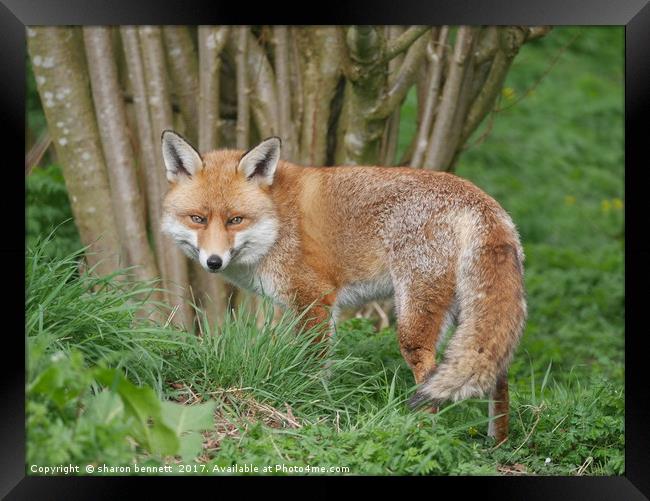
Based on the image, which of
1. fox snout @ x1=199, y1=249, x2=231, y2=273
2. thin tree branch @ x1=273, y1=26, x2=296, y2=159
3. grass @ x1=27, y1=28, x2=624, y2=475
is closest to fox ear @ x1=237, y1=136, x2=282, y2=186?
fox snout @ x1=199, y1=249, x2=231, y2=273

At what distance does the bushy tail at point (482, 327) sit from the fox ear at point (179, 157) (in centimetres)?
187

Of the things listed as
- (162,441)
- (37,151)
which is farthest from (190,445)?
(37,151)

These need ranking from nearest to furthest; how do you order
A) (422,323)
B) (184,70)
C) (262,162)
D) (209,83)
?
(422,323)
(262,162)
(209,83)
(184,70)

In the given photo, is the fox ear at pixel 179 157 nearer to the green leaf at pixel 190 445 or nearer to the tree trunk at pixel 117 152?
the tree trunk at pixel 117 152

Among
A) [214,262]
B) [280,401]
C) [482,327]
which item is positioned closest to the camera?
[482,327]

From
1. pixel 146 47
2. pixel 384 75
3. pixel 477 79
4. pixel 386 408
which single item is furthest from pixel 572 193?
pixel 386 408

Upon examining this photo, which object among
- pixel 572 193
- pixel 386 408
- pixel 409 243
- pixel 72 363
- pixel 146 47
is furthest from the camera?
pixel 572 193

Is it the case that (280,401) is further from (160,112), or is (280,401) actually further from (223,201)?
(160,112)

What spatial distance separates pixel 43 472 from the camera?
4117mm

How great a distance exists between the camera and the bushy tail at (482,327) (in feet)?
15.6

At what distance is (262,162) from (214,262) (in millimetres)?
817
